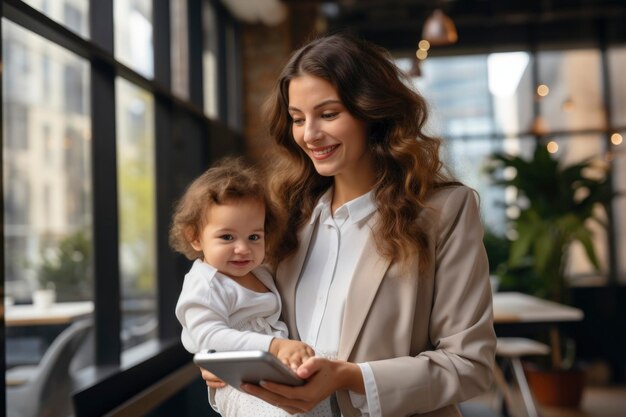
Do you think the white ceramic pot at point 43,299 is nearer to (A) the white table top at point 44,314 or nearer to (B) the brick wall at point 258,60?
(A) the white table top at point 44,314

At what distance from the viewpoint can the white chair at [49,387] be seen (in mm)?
4395

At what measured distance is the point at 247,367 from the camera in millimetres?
1375

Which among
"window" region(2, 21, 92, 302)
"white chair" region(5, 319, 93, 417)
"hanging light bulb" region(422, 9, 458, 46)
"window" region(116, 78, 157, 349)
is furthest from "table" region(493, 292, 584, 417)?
"window" region(2, 21, 92, 302)

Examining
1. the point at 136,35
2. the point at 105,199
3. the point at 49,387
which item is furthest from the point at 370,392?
the point at 136,35

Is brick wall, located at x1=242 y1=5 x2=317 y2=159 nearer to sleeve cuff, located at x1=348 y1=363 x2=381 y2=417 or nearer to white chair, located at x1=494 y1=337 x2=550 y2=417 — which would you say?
white chair, located at x1=494 y1=337 x2=550 y2=417

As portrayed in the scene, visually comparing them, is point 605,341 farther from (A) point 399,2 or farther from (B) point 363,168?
(B) point 363,168

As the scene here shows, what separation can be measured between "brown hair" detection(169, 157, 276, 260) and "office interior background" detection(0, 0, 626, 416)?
334 mm

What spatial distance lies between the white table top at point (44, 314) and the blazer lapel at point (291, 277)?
12.7 ft

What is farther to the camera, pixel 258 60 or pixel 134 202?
pixel 258 60

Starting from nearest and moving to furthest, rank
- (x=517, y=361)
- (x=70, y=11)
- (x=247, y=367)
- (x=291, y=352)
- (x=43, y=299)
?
(x=247, y=367) < (x=291, y=352) < (x=70, y=11) < (x=43, y=299) < (x=517, y=361)

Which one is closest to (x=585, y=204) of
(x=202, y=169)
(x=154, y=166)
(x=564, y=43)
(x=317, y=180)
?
(x=564, y=43)

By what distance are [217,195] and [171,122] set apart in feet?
13.3

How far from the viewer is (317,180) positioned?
2014mm

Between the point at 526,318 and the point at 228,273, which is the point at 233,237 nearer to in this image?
the point at 228,273
